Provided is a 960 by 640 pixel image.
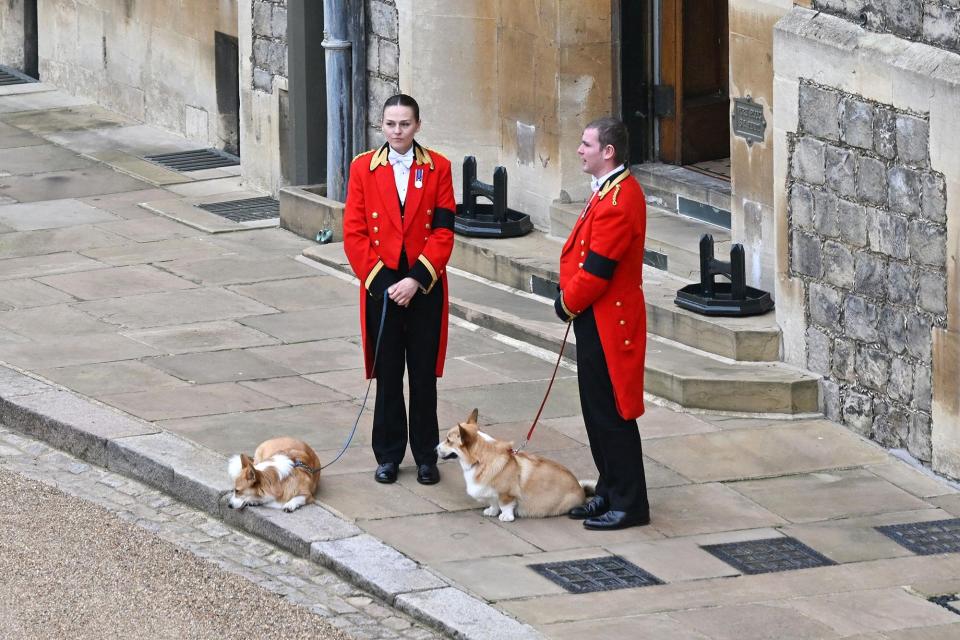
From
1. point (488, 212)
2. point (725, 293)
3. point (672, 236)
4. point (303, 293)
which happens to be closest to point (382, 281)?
point (725, 293)

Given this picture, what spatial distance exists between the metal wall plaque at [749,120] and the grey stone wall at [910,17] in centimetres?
113

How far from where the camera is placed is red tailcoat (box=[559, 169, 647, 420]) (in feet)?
29.3

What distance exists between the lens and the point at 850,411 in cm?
1074

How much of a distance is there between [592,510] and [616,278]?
113 centimetres

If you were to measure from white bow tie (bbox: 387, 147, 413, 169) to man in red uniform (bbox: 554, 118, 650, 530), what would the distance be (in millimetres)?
913

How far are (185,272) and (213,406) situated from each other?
3263 mm

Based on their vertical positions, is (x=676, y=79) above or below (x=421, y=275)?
above

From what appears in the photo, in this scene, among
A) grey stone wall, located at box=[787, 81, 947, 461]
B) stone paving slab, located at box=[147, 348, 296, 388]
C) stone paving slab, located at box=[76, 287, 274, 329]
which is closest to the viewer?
grey stone wall, located at box=[787, 81, 947, 461]

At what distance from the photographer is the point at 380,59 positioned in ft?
49.1

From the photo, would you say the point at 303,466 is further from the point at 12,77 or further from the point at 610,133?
the point at 12,77

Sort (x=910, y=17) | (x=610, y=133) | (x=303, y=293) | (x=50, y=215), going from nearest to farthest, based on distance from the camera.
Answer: (x=610, y=133) < (x=910, y=17) < (x=303, y=293) < (x=50, y=215)

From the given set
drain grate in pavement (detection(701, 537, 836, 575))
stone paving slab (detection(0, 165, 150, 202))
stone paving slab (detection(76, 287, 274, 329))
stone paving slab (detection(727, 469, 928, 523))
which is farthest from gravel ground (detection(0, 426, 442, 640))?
stone paving slab (detection(0, 165, 150, 202))

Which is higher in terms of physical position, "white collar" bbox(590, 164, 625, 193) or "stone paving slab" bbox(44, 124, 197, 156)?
"white collar" bbox(590, 164, 625, 193)

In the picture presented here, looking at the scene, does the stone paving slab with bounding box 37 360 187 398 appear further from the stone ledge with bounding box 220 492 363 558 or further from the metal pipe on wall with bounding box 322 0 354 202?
the metal pipe on wall with bounding box 322 0 354 202
